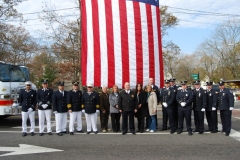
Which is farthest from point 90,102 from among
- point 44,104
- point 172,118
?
point 172,118

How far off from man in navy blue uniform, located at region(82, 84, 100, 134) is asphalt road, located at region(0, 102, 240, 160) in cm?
41

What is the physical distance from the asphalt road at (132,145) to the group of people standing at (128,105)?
16.9 inches

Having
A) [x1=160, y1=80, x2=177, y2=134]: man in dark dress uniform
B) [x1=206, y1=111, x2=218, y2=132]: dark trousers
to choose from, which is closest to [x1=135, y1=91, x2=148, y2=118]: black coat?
[x1=160, y1=80, x2=177, y2=134]: man in dark dress uniform

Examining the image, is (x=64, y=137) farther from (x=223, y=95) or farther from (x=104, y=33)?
(x=223, y=95)

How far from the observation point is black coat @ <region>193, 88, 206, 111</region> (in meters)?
9.61

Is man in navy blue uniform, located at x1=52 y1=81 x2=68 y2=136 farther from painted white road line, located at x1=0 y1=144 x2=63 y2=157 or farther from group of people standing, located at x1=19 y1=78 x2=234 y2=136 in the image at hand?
painted white road line, located at x1=0 y1=144 x2=63 y2=157

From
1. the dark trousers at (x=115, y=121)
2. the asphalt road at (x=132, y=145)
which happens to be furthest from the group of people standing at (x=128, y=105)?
the asphalt road at (x=132, y=145)

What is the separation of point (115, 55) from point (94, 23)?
132cm

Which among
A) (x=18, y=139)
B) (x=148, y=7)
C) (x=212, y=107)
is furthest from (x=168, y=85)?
(x=18, y=139)

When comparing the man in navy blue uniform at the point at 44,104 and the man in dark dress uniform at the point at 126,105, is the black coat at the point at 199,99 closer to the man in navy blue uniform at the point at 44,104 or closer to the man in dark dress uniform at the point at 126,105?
the man in dark dress uniform at the point at 126,105

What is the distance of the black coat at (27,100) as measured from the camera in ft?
31.3

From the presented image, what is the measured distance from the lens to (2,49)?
27.9m

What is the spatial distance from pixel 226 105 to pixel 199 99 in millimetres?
870

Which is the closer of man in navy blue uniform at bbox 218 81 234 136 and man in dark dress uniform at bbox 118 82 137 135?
man in navy blue uniform at bbox 218 81 234 136
